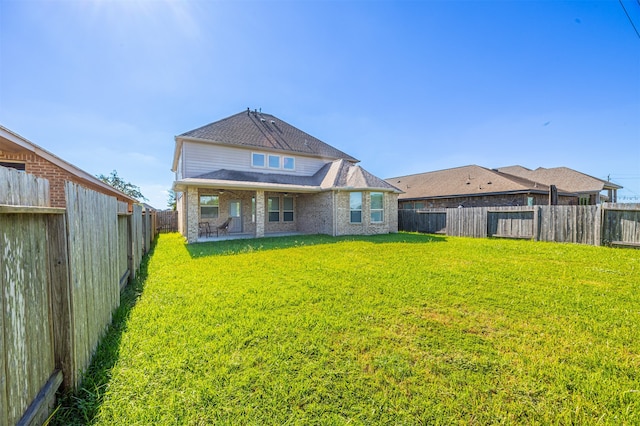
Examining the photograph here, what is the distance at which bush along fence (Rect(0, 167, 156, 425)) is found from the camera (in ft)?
4.88

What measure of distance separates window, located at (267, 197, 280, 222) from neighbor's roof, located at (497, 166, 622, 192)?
22935 millimetres

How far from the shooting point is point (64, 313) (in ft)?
6.88

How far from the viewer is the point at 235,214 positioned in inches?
626

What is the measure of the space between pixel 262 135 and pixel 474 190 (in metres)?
15.6

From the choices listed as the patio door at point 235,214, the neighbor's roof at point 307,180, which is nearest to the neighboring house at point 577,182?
the neighbor's roof at point 307,180

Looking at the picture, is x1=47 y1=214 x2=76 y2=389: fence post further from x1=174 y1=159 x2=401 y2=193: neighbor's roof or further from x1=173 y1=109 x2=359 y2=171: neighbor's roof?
x1=173 y1=109 x2=359 y2=171: neighbor's roof

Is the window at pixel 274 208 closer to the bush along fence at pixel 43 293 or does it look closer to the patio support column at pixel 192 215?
the patio support column at pixel 192 215

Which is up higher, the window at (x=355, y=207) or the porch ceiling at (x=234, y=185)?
the porch ceiling at (x=234, y=185)

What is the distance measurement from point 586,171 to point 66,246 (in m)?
34.2

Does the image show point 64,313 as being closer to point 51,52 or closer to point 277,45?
point 51,52

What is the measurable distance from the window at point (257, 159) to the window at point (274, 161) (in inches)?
18.0

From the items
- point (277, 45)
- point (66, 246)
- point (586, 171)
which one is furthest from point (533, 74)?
point (586, 171)

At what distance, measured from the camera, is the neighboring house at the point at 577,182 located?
20297mm

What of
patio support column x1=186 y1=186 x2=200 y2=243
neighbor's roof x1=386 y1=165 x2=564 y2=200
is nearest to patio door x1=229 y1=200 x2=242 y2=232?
patio support column x1=186 y1=186 x2=200 y2=243
